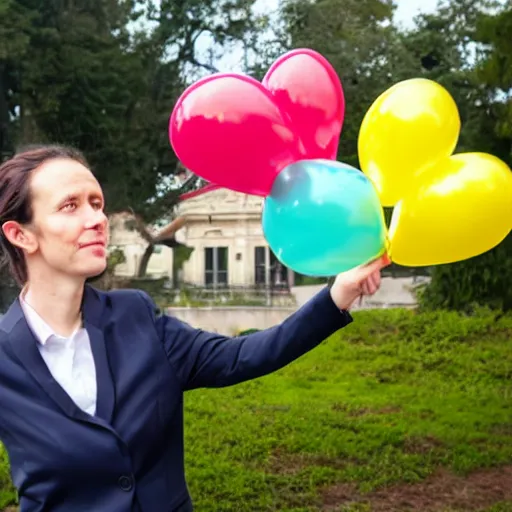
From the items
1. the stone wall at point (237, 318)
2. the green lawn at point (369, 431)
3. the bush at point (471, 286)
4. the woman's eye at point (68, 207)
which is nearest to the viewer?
the woman's eye at point (68, 207)

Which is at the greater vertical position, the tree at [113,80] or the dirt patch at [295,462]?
the tree at [113,80]

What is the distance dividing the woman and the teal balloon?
2.8 inches

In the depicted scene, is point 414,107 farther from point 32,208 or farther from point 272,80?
point 32,208

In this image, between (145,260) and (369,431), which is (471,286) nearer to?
(369,431)

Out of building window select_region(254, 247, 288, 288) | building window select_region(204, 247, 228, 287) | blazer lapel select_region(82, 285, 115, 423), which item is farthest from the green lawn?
building window select_region(204, 247, 228, 287)

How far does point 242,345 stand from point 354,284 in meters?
0.24

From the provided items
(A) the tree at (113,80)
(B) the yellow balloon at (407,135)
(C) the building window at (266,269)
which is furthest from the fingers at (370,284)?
(C) the building window at (266,269)

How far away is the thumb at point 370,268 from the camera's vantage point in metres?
1.38

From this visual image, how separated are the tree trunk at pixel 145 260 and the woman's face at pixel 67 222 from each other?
11465mm

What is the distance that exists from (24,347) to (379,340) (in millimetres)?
6865

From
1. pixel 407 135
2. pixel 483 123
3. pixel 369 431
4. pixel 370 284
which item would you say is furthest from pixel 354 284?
pixel 369 431

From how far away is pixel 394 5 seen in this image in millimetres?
14117

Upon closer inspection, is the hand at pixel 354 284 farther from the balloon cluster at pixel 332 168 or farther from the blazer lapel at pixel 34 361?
the blazer lapel at pixel 34 361

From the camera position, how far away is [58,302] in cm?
129
